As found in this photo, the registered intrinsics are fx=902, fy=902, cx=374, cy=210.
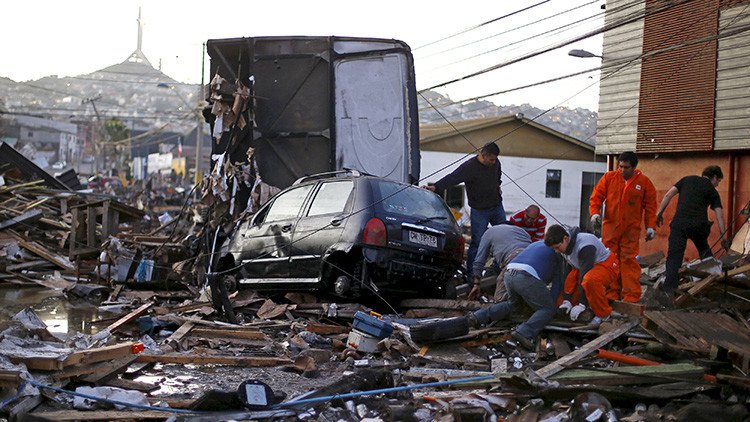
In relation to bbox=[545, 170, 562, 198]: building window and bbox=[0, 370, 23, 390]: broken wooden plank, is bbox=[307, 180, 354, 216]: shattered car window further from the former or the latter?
bbox=[545, 170, 562, 198]: building window

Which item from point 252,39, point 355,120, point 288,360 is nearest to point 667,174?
point 355,120

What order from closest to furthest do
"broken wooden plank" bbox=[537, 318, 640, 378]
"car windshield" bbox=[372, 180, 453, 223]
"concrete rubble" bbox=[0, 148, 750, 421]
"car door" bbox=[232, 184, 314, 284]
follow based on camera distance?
"concrete rubble" bbox=[0, 148, 750, 421], "broken wooden plank" bbox=[537, 318, 640, 378], "car windshield" bbox=[372, 180, 453, 223], "car door" bbox=[232, 184, 314, 284]

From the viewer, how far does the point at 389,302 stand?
10.2m

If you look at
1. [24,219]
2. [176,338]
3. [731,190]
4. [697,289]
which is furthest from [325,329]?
[24,219]

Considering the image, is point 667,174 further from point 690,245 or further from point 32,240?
point 32,240

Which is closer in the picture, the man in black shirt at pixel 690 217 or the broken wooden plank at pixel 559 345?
the broken wooden plank at pixel 559 345

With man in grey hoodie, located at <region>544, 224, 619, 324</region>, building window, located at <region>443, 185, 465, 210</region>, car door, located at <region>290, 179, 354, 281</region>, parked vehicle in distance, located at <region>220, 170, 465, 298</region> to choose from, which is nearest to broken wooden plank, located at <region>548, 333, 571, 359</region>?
man in grey hoodie, located at <region>544, 224, 619, 324</region>

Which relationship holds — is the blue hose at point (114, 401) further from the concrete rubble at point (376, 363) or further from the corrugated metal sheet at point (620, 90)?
the corrugated metal sheet at point (620, 90)

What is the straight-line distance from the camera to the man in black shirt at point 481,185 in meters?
11.9

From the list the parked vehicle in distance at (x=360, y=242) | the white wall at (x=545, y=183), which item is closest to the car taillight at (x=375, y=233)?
the parked vehicle in distance at (x=360, y=242)

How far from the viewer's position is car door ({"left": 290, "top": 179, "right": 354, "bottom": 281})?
390 inches

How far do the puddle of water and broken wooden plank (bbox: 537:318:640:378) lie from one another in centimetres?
528

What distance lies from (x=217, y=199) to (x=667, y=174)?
10.0 m

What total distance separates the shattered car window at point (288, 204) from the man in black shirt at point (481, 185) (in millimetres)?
1943
